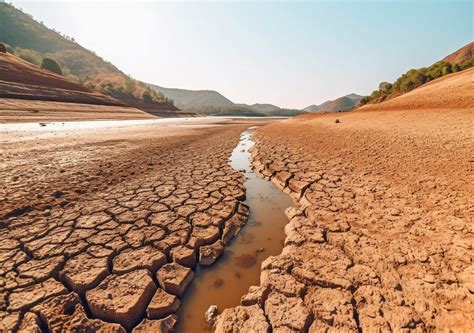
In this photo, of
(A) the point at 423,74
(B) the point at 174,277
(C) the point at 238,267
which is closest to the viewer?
(B) the point at 174,277

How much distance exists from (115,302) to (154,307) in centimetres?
31

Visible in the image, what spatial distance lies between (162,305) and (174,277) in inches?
10.9

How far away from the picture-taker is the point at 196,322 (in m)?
1.63

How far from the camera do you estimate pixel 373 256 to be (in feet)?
6.92

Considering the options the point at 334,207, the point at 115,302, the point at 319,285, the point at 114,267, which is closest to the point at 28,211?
the point at 114,267

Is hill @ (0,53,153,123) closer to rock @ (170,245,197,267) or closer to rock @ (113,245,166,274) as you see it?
rock @ (113,245,166,274)

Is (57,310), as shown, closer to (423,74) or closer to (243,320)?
(243,320)

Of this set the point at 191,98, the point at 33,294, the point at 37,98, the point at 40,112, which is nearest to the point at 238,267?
the point at 33,294

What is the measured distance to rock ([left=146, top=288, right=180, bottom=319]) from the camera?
5.50 feet

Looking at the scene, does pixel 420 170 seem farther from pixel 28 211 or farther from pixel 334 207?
pixel 28 211

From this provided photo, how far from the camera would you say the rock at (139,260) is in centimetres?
207

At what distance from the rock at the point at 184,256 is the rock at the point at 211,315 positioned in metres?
0.59

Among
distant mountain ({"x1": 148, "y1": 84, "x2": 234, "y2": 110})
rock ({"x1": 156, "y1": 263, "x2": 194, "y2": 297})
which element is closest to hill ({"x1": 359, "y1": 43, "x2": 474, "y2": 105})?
rock ({"x1": 156, "y1": 263, "x2": 194, "y2": 297})

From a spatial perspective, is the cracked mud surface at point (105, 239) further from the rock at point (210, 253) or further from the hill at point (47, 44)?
the hill at point (47, 44)
